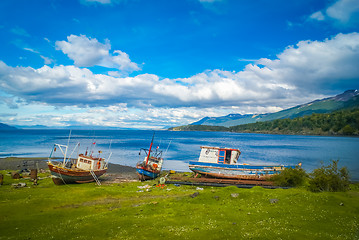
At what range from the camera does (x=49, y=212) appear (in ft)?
65.7

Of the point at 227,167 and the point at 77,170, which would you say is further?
the point at 227,167

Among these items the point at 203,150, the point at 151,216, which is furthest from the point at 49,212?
the point at 203,150

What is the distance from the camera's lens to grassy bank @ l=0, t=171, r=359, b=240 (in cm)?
1431

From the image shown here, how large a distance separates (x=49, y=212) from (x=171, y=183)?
20.1 metres

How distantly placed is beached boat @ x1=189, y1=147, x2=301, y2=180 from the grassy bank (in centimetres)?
1570

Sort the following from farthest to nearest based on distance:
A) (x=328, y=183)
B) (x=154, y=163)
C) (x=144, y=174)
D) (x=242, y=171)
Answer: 1. (x=154, y=163)
2. (x=144, y=174)
3. (x=242, y=171)
4. (x=328, y=183)

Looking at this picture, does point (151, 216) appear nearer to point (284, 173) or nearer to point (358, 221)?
point (358, 221)

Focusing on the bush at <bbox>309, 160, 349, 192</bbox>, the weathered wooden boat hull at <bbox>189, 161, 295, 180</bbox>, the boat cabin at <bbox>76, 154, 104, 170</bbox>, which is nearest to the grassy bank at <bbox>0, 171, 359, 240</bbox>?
the bush at <bbox>309, 160, 349, 192</bbox>

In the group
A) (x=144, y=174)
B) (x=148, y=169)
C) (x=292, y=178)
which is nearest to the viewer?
(x=292, y=178)

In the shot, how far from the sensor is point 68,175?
36.0 meters

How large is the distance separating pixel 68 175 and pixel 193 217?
26825 millimetres

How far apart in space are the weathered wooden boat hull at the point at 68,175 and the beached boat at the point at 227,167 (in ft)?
63.7

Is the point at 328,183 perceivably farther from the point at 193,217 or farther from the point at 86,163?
the point at 86,163

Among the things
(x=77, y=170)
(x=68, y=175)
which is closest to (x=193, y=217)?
(x=68, y=175)
